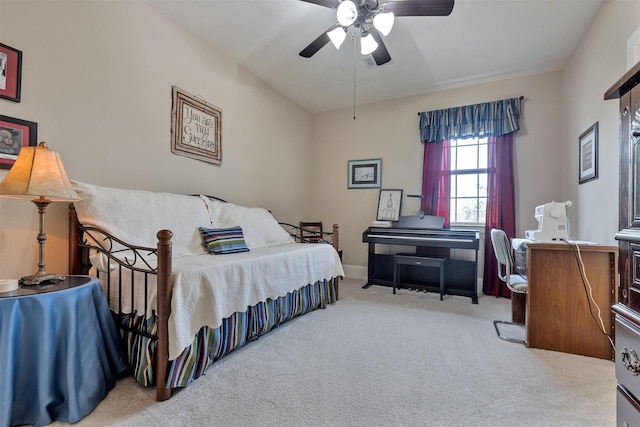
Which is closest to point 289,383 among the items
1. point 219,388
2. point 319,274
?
point 219,388

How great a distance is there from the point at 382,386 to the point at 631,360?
1.08 metres

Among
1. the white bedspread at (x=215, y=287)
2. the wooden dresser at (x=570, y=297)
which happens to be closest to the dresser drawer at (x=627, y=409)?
the wooden dresser at (x=570, y=297)

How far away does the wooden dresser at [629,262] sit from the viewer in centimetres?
82

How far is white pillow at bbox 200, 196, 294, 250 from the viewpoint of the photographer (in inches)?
111

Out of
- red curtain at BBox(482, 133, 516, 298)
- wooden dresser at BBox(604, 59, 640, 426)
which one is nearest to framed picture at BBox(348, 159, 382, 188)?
red curtain at BBox(482, 133, 516, 298)

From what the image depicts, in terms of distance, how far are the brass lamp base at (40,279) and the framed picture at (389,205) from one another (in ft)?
11.5

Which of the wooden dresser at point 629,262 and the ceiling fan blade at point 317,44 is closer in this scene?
the wooden dresser at point 629,262

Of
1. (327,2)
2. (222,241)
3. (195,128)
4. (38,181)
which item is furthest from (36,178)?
(327,2)

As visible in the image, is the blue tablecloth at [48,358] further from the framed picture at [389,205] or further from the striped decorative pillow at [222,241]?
the framed picture at [389,205]

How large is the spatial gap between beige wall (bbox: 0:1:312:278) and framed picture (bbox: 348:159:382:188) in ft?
5.45

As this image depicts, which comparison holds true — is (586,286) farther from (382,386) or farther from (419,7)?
(419,7)

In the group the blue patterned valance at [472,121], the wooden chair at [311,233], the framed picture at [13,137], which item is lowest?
the wooden chair at [311,233]

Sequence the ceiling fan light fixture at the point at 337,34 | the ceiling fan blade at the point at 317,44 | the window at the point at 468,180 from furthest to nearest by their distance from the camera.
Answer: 1. the window at the point at 468,180
2. the ceiling fan blade at the point at 317,44
3. the ceiling fan light fixture at the point at 337,34

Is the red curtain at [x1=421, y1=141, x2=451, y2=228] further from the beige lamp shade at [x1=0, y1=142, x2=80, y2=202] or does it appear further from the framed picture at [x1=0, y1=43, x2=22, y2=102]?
the framed picture at [x1=0, y1=43, x2=22, y2=102]
